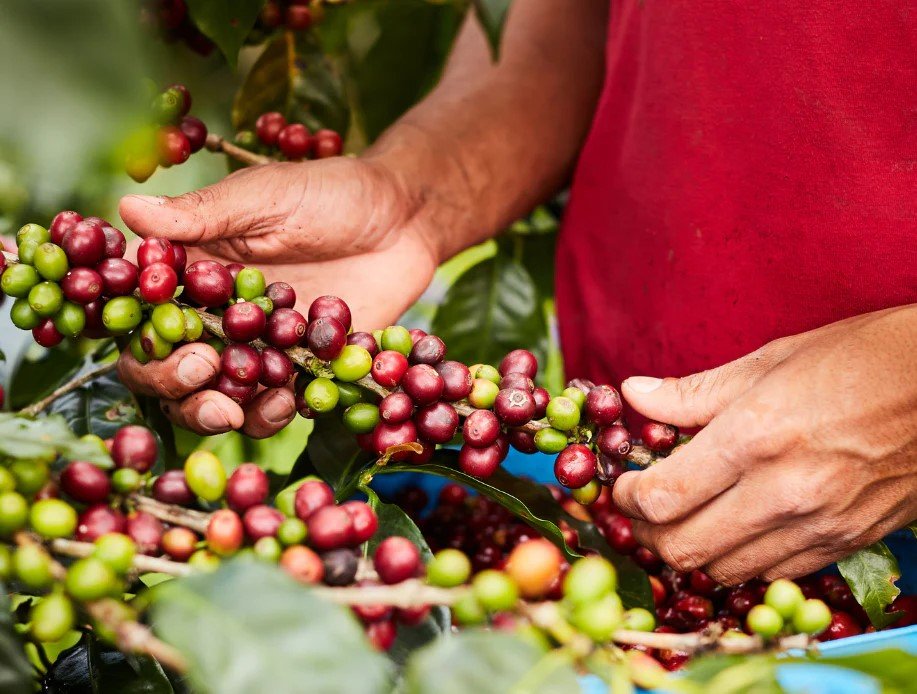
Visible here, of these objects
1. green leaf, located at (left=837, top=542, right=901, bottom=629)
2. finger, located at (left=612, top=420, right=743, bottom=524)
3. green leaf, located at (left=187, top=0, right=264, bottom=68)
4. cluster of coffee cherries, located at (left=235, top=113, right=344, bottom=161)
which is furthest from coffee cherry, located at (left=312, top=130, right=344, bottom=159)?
green leaf, located at (left=837, top=542, right=901, bottom=629)

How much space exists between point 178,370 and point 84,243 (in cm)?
26

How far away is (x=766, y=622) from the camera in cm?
90

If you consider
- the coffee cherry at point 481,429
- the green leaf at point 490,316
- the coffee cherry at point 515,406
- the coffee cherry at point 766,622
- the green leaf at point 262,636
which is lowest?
the green leaf at point 490,316

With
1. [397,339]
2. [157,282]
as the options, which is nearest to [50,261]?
[157,282]

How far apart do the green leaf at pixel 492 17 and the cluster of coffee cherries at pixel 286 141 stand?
2.54 ft

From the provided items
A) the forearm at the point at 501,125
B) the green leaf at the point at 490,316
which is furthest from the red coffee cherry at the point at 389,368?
the green leaf at the point at 490,316

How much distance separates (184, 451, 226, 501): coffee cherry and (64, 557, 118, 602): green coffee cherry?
19 cm

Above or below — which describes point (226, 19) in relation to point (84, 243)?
above

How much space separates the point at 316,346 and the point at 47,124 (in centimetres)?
→ 62

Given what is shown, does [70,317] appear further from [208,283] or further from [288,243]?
[288,243]

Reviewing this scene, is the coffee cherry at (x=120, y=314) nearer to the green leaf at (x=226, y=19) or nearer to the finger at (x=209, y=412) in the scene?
the finger at (x=209, y=412)

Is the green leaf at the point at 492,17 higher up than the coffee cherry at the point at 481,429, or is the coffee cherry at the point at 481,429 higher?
the green leaf at the point at 492,17

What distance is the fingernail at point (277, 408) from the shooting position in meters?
1.50

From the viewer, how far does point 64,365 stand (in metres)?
2.12
